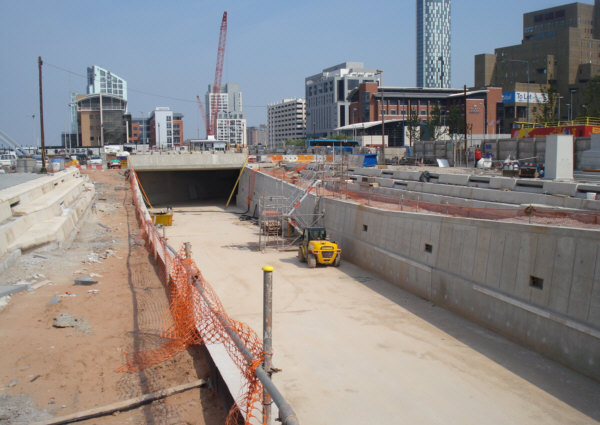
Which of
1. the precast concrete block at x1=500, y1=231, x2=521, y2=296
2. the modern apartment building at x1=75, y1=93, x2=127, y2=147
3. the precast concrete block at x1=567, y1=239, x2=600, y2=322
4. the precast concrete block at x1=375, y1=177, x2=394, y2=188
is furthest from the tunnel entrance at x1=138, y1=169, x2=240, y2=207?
the modern apartment building at x1=75, y1=93, x2=127, y2=147

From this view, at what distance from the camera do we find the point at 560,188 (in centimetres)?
2302

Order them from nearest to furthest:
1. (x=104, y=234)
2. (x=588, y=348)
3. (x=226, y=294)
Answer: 1. (x=588, y=348)
2. (x=226, y=294)
3. (x=104, y=234)

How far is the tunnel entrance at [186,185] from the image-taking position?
56.9 m

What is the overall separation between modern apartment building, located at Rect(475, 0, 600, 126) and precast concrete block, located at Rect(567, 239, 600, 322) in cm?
9438

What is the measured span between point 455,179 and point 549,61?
100401 mm

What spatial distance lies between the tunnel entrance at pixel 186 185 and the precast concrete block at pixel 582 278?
4762 cm

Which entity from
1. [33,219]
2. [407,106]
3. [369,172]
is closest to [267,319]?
[33,219]

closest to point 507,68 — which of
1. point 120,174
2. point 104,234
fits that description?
point 120,174

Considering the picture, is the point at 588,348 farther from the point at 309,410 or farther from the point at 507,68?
the point at 507,68

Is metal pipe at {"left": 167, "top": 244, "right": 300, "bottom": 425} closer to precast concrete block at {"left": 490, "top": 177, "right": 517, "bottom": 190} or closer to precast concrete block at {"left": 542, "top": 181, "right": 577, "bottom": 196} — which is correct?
precast concrete block at {"left": 542, "top": 181, "right": 577, "bottom": 196}

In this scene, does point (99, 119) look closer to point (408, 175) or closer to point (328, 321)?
point (408, 175)

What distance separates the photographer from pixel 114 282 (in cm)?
1596

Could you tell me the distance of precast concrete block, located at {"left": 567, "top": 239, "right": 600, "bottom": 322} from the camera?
11648mm

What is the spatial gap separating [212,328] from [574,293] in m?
8.43
